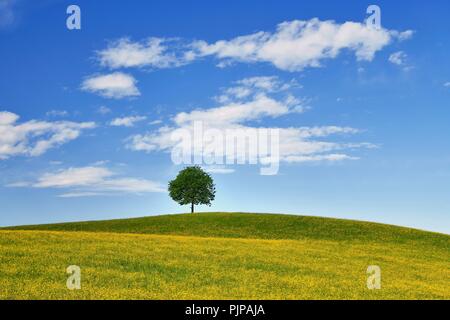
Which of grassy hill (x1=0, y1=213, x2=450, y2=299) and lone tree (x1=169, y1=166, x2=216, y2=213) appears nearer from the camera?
grassy hill (x1=0, y1=213, x2=450, y2=299)

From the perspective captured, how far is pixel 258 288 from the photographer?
2441 centimetres

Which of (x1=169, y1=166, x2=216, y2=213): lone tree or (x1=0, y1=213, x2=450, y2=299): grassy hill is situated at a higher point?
(x1=169, y1=166, x2=216, y2=213): lone tree

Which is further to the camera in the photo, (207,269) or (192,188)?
(192,188)

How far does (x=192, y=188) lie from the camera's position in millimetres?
100688

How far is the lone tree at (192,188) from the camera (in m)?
101

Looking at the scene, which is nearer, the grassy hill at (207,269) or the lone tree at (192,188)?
the grassy hill at (207,269)

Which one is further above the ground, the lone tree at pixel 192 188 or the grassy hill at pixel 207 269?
the lone tree at pixel 192 188

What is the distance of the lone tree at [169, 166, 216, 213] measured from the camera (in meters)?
101

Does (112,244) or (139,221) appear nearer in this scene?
(112,244)
